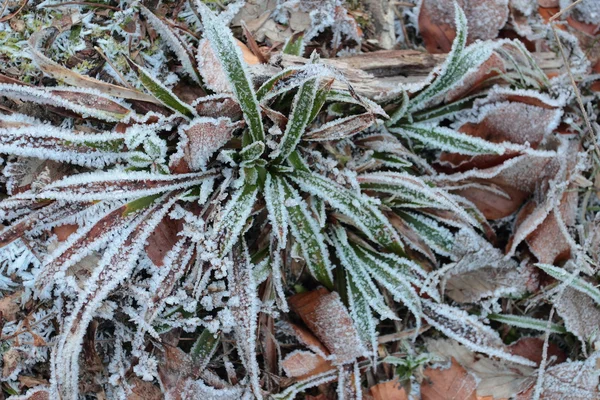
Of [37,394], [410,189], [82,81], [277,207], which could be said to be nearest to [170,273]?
[277,207]

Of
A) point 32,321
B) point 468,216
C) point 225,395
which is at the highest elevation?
A: point 468,216

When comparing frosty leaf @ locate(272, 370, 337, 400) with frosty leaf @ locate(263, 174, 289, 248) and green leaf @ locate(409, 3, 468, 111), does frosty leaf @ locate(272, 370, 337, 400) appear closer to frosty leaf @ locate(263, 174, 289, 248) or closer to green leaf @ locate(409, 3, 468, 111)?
frosty leaf @ locate(263, 174, 289, 248)

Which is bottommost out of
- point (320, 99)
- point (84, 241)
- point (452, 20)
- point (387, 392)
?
point (387, 392)

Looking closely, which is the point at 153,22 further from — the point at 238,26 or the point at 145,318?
the point at 145,318

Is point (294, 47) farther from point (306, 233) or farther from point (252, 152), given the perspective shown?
point (306, 233)

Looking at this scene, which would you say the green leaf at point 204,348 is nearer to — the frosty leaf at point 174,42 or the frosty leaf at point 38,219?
the frosty leaf at point 38,219

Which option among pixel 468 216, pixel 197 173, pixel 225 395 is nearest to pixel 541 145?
pixel 468 216
